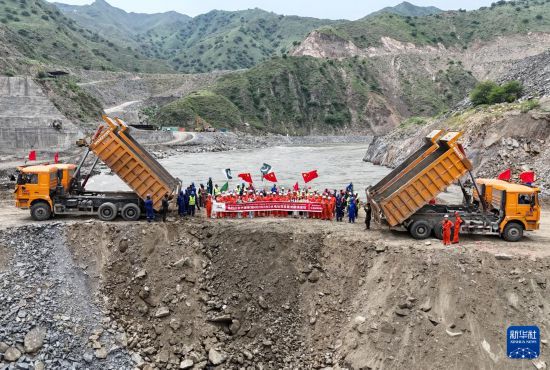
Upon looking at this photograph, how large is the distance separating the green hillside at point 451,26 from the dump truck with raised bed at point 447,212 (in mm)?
127556

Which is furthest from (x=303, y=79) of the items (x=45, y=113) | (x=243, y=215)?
(x=243, y=215)

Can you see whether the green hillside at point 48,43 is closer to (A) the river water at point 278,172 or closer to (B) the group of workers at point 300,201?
(A) the river water at point 278,172

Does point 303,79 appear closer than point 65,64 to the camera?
No

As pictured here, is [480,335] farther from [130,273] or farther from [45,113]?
[45,113]

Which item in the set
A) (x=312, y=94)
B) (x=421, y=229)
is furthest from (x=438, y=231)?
(x=312, y=94)

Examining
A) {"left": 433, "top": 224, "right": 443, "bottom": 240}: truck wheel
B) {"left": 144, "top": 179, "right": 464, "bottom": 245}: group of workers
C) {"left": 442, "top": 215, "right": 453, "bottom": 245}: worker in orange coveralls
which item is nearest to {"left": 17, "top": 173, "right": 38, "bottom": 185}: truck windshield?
{"left": 144, "top": 179, "right": 464, "bottom": 245}: group of workers

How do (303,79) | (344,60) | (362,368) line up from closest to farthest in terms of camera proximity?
(362,368) → (303,79) → (344,60)

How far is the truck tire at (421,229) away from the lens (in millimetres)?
16641

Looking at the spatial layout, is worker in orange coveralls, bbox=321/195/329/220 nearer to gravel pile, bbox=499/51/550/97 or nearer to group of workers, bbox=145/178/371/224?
group of workers, bbox=145/178/371/224

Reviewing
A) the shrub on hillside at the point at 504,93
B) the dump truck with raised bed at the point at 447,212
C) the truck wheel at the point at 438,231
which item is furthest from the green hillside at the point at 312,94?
the truck wheel at the point at 438,231

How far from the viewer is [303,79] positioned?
11931 cm

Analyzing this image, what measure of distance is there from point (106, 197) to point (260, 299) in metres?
8.89

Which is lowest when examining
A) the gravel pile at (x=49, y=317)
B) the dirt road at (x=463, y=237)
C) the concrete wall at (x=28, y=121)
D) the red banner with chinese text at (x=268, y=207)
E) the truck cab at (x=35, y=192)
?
the gravel pile at (x=49, y=317)

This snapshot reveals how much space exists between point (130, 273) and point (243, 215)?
6.15 meters
